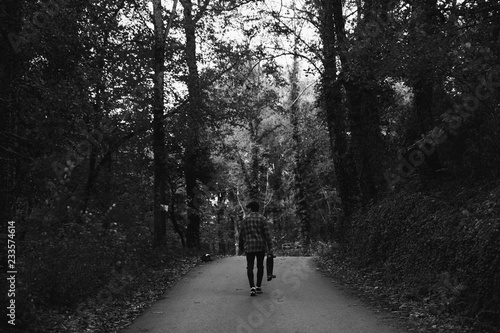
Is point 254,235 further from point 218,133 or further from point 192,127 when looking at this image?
point 218,133

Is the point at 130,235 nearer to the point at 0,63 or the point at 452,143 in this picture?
the point at 0,63

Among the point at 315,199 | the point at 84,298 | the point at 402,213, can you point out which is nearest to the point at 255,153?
the point at 315,199

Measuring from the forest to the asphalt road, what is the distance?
2.69 feet

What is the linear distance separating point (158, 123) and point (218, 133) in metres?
3.66

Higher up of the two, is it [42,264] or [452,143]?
[452,143]

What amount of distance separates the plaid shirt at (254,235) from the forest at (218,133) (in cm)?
274

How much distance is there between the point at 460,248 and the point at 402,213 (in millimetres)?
3809

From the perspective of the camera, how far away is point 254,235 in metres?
11.3

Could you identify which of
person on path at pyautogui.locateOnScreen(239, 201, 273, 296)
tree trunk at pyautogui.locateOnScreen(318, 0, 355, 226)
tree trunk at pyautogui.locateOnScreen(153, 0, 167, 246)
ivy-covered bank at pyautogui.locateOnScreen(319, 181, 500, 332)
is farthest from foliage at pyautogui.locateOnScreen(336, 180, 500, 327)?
tree trunk at pyautogui.locateOnScreen(153, 0, 167, 246)

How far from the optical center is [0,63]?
9.30 m

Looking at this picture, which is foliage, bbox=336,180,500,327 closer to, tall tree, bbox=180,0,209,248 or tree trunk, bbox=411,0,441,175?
tree trunk, bbox=411,0,441,175

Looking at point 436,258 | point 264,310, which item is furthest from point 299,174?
point 264,310

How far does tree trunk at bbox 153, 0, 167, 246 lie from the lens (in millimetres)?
18438

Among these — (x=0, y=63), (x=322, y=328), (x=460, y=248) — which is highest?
(x=0, y=63)
